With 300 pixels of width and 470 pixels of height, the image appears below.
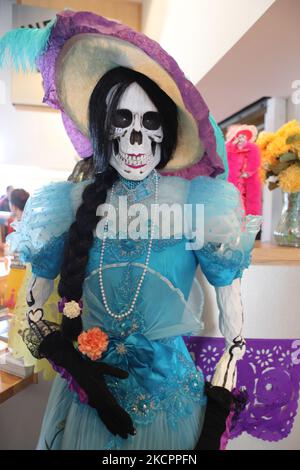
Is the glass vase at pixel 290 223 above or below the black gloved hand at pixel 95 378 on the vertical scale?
above

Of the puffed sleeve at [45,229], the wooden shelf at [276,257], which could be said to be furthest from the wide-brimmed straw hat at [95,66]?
the wooden shelf at [276,257]

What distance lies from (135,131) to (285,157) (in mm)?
583

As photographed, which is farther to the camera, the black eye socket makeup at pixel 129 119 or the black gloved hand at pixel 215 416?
the black eye socket makeup at pixel 129 119

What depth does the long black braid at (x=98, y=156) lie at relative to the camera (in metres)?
0.66

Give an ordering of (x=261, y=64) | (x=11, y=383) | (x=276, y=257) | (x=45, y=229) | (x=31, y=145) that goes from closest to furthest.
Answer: (x=45, y=229) < (x=11, y=383) < (x=276, y=257) < (x=261, y=64) < (x=31, y=145)

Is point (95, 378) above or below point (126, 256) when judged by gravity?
below

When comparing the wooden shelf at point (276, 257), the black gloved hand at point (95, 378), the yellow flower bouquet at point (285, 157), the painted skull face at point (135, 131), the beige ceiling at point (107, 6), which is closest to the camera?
the black gloved hand at point (95, 378)

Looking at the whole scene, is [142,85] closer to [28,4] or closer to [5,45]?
[5,45]

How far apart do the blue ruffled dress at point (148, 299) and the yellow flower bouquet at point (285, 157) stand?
450mm

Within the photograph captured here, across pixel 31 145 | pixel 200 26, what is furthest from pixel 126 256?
pixel 31 145

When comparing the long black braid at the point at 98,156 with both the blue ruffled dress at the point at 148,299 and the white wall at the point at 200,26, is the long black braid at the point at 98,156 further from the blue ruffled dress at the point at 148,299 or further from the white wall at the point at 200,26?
the white wall at the point at 200,26

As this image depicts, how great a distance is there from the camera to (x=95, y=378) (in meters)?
0.59

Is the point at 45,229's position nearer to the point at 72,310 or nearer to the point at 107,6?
the point at 72,310

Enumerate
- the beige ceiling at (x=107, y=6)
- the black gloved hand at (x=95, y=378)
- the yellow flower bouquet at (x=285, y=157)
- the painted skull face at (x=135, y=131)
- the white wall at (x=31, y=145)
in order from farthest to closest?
the white wall at (x=31, y=145)
the beige ceiling at (x=107, y=6)
the yellow flower bouquet at (x=285, y=157)
the painted skull face at (x=135, y=131)
the black gloved hand at (x=95, y=378)
